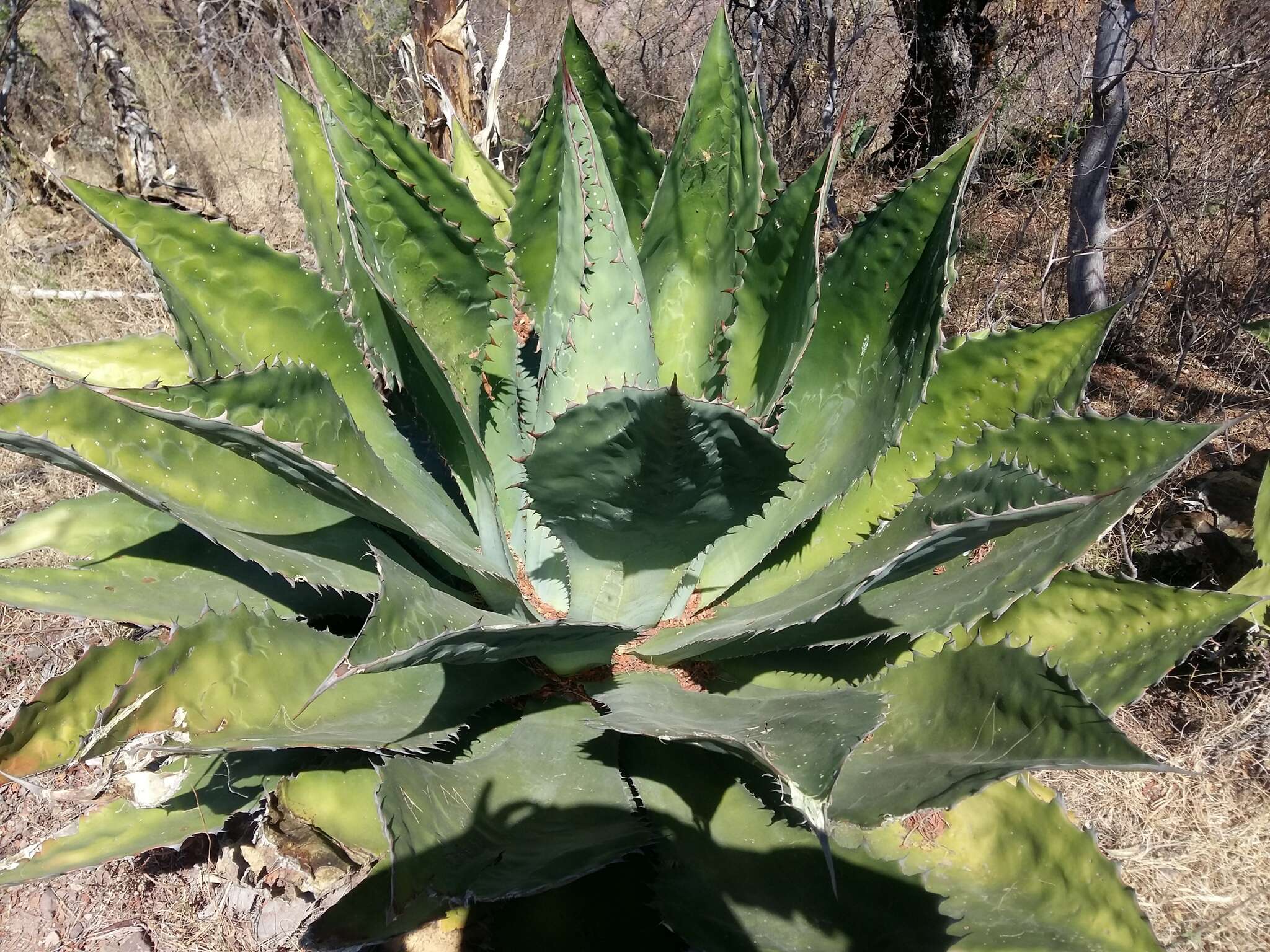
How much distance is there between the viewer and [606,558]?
3.92 feet

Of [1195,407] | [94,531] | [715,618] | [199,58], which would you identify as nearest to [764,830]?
[715,618]

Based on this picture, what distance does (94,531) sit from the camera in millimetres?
1324

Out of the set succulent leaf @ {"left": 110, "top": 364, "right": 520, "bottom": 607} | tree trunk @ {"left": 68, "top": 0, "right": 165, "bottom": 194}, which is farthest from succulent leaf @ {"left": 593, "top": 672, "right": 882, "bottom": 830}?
tree trunk @ {"left": 68, "top": 0, "right": 165, "bottom": 194}

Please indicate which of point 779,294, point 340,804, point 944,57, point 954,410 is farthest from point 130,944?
point 944,57

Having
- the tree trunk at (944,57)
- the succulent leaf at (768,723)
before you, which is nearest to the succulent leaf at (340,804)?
the succulent leaf at (768,723)

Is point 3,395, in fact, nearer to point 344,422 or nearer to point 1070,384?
point 344,422

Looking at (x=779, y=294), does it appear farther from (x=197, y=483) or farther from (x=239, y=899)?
(x=239, y=899)

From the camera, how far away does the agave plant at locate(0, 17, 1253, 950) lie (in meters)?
0.97

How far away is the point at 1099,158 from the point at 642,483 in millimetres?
1874

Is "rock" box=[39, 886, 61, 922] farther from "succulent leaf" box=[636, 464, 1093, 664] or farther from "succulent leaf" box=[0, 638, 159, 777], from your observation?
"succulent leaf" box=[636, 464, 1093, 664]

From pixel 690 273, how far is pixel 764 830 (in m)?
0.96

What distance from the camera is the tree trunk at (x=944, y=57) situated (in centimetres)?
329

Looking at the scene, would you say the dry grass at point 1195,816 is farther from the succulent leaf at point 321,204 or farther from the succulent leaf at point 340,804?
the succulent leaf at point 321,204

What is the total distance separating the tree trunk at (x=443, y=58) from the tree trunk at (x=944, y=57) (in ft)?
6.38
